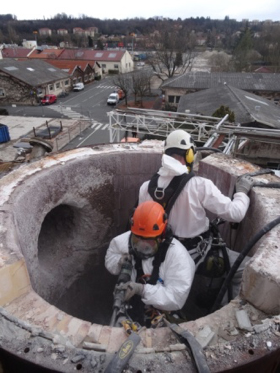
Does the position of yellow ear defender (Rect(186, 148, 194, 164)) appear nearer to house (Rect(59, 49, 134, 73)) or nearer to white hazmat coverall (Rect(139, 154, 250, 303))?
white hazmat coverall (Rect(139, 154, 250, 303))

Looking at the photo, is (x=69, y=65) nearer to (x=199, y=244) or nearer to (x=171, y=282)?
(x=199, y=244)

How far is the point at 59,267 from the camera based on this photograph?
192 inches

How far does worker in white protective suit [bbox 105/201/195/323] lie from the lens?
2.74 m

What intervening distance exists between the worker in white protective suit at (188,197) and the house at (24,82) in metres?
31.2

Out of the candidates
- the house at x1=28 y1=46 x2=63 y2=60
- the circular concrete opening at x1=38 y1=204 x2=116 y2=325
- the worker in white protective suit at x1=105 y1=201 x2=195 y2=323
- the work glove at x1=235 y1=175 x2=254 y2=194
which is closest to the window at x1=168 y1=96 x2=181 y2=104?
the circular concrete opening at x1=38 y1=204 x2=116 y2=325

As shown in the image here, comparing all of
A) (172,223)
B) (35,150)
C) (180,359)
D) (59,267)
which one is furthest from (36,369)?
(35,150)

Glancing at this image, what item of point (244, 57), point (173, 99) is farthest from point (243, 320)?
point (244, 57)

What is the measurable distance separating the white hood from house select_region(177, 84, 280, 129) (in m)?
12.9

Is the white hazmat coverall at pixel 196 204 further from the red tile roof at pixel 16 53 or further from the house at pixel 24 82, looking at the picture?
the red tile roof at pixel 16 53

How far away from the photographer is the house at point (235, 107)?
15.4 meters

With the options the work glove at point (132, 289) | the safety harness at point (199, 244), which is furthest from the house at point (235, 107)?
the work glove at point (132, 289)

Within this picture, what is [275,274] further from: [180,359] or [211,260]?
[211,260]

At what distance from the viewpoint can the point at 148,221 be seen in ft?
9.15

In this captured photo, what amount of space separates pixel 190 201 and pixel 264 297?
1287 millimetres
